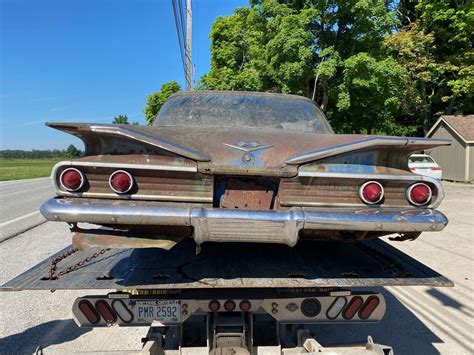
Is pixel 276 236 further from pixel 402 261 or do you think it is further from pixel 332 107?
Answer: pixel 332 107

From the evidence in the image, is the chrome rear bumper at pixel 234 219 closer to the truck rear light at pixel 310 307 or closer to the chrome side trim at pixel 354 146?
the chrome side trim at pixel 354 146

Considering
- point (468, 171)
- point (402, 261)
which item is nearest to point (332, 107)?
point (468, 171)

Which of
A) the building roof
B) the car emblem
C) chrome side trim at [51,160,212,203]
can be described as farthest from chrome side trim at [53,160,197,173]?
the building roof

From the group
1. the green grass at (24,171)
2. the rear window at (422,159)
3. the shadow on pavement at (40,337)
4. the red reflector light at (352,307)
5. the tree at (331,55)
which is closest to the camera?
the red reflector light at (352,307)

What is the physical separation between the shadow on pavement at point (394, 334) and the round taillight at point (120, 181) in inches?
91.9

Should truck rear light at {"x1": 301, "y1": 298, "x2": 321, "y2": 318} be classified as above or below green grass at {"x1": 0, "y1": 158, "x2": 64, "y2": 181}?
above

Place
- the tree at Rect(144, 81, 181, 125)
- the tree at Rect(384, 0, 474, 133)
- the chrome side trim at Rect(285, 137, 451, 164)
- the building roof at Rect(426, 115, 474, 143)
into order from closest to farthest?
the chrome side trim at Rect(285, 137, 451, 164)
the building roof at Rect(426, 115, 474, 143)
the tree at Rect(384, 0, 474, 133)
the tree at Rect(144, 81, 181, 125)

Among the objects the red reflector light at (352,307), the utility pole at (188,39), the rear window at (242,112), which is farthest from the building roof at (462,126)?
the red reflector light at (352,307)

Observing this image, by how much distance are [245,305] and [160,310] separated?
56 centimetres

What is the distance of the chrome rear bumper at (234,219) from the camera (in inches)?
90.5

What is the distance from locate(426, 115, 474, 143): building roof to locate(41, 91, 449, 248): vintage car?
22804mm

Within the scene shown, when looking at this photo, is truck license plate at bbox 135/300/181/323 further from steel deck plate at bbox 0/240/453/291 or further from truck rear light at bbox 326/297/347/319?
truck rear light at bbox 326/297/347/319

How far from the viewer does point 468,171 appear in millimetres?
22422

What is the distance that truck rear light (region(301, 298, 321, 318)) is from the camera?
2746 millimetres
